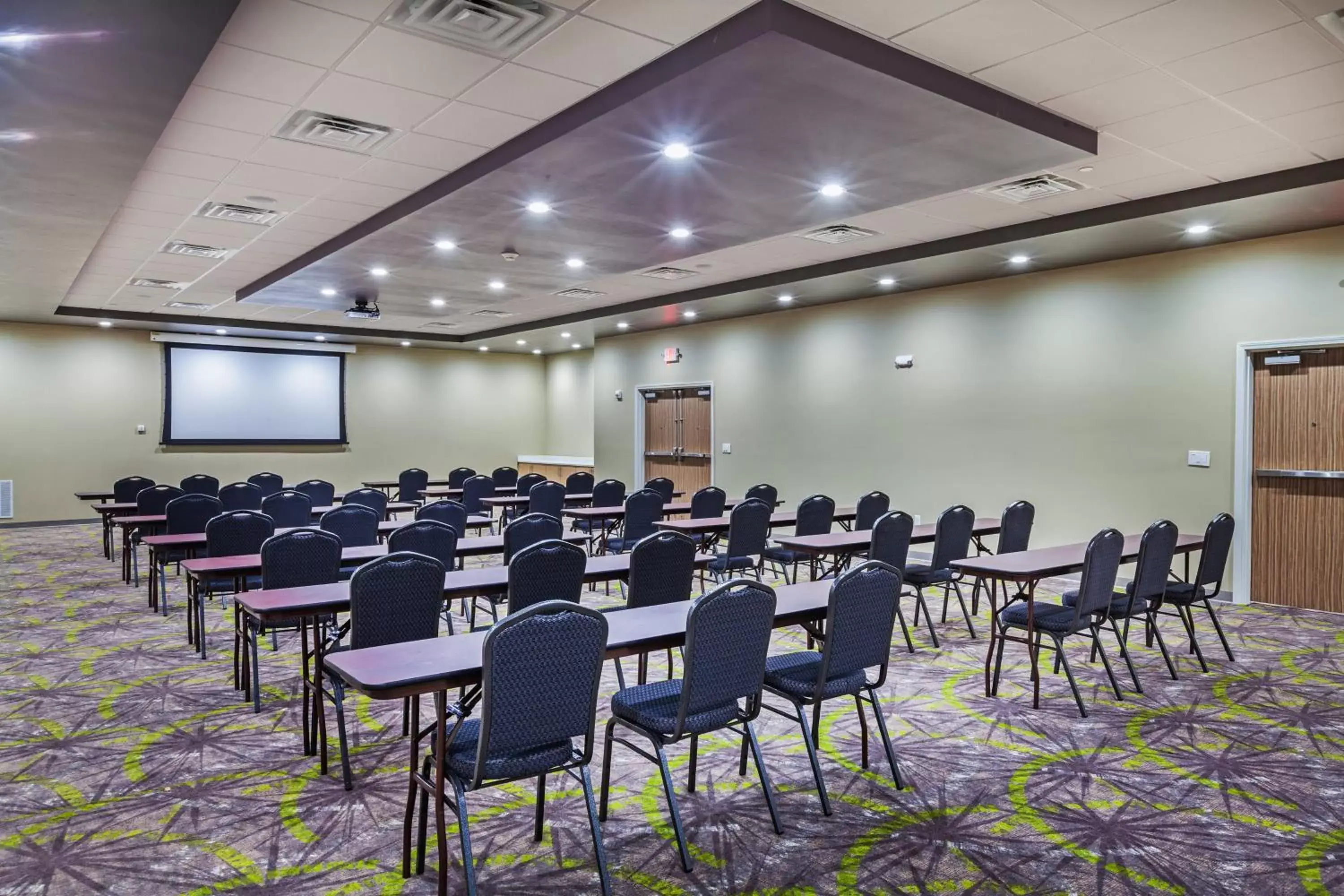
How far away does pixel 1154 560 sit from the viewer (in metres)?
5.45

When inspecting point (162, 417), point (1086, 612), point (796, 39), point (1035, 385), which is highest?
point (796, 39)

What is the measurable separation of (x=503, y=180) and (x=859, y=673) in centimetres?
399

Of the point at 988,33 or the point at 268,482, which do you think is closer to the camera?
the point at 988,33

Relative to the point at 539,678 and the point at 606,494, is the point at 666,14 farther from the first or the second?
the point at 606,494

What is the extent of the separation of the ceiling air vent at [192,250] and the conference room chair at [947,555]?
24.5 ft

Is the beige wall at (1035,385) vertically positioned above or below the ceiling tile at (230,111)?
below

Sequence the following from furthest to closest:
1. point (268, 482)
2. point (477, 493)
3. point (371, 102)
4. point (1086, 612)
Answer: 1. point (268, 482)
2. point (477, 493)
3. point (1086, 612)
4. point (371, 102)

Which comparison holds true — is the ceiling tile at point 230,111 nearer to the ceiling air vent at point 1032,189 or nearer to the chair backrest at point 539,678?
the chair backrest at point 539,678

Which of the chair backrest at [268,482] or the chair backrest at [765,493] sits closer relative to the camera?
the chair backrest at [765,493]

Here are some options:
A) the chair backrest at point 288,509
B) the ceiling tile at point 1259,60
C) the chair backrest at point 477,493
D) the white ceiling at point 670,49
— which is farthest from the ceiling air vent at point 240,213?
the ceiling tile at point 1259,60

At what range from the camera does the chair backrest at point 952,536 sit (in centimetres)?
650

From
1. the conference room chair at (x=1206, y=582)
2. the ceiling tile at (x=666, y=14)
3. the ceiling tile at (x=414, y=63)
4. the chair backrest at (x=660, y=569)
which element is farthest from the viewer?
the conference room chair at (x=1206, y=582)

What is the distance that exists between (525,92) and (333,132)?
1460 mm

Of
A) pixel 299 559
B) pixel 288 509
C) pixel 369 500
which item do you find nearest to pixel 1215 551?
pixel 299 559
